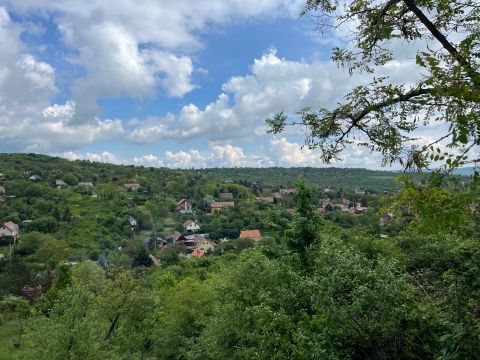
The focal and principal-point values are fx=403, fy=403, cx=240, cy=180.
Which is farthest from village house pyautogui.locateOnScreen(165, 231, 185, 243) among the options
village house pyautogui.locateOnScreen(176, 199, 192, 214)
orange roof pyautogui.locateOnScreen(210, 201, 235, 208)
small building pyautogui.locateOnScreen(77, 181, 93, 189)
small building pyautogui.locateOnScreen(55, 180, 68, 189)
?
small building pyautogui.locateOnScreen(55, 180, 68, 189)

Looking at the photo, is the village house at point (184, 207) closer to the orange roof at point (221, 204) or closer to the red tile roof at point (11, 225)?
the orange roof at point (221, 204)

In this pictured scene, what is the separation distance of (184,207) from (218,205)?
34.6 feet

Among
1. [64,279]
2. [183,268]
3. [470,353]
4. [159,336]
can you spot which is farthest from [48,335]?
[183,268]

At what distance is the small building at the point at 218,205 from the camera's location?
121 meters

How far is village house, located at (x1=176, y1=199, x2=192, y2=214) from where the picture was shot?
12249 centimetres

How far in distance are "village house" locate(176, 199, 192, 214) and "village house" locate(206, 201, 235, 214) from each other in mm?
6289

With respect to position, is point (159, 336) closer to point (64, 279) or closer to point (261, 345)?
point (64, 279)

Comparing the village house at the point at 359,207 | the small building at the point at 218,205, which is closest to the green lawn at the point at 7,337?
the small building at the point at 218,205

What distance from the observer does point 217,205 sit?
123 m

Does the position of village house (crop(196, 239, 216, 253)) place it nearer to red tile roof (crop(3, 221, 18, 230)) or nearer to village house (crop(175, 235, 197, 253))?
village house (crop(175, 235, 197, 253))

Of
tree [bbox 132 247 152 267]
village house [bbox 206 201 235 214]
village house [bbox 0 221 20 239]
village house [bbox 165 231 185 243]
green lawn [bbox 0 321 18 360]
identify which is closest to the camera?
green lawn [bbox 0 321 18 360]

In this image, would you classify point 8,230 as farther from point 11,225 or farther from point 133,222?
point 133,222

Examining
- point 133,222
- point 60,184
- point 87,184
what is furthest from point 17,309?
point 87,184

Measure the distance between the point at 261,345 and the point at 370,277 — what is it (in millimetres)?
2911
